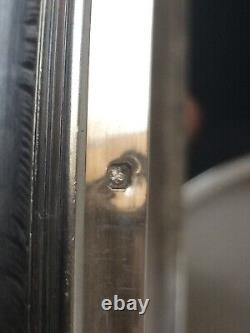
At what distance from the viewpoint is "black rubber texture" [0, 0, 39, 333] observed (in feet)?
2.00

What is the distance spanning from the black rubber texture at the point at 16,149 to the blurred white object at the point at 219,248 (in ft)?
0.65

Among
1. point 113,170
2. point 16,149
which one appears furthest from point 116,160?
point 16,149

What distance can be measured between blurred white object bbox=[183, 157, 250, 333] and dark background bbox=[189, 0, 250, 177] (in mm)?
25

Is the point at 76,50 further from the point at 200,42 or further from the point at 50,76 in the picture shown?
the point at 200,42

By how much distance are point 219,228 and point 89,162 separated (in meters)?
0.18

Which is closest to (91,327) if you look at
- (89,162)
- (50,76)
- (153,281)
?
(153,281)

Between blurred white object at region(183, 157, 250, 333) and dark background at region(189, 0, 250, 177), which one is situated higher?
dark background at region(189, 0, 250, 177)

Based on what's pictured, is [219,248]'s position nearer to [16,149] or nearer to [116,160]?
[116,160]

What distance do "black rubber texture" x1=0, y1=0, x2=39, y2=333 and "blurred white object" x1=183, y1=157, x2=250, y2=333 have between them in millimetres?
198

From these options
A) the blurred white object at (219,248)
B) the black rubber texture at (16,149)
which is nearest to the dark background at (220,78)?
the blurred white object at (219,248)

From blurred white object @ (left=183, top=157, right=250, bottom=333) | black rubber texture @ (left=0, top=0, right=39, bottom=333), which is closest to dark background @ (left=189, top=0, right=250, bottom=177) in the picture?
blurred white object @ (left=183, top=157, right=250, bottom=333)

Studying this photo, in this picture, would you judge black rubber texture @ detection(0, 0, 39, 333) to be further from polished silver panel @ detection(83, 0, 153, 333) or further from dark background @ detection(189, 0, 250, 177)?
dark background @ detection(189, 0, 250, 177)

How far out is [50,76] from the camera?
0.60 m

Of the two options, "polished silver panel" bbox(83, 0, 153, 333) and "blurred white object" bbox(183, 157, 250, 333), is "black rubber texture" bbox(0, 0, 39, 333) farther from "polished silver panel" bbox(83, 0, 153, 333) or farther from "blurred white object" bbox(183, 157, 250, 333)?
"blurred white object" bbox(183, 157, 250, 333)
